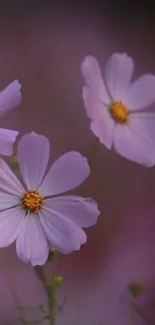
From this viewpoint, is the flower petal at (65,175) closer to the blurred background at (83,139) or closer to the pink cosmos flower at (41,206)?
the pink cosmos flower at (41,206)

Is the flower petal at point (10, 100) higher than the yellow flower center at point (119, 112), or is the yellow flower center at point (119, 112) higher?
the flower petal at point (10, 100)

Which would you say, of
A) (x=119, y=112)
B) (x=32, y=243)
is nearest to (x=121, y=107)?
(x=119, y=112)

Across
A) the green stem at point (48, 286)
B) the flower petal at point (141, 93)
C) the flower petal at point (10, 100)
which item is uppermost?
the flower petal at point (10, 100)

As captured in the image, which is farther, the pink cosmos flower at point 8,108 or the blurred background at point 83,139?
the blurred background at point 83,139

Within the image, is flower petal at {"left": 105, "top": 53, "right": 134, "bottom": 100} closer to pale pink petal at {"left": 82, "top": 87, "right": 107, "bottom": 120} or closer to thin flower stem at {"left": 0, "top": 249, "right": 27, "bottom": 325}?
pale pink petal at {"left": 82, "top": 87, "right": 107, "bottom": 120}

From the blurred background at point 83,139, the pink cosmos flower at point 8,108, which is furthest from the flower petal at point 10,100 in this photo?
the blurred background at point 83,139

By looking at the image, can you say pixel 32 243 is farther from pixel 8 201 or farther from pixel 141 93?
pixel 141 93

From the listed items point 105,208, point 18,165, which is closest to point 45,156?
point 18,165

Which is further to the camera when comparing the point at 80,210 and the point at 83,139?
the point at 83,139
